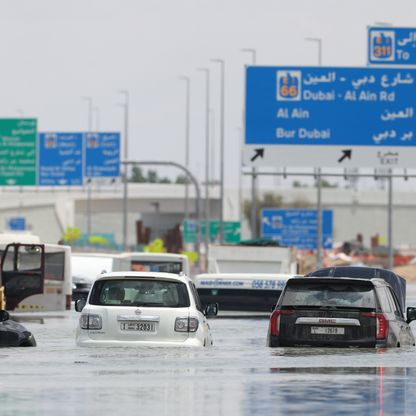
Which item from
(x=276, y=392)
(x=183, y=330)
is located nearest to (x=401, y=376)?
(x=276, y=392)

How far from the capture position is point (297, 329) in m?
22.3

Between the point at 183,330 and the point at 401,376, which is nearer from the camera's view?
the point at 401,376

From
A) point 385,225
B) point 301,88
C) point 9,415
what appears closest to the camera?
A: point 9,415

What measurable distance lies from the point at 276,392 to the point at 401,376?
275 cm

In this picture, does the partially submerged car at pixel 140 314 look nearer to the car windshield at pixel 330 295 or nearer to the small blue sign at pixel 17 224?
the car windshield at pixel 330 295

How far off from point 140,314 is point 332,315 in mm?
2533

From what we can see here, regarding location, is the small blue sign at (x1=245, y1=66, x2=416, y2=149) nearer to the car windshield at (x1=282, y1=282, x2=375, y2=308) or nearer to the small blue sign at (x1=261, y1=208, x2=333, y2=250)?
the car windshield at (x1=282, y1=282, x2=375, y2=308)

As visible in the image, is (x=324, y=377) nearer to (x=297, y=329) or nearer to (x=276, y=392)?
(x=276, y=392)

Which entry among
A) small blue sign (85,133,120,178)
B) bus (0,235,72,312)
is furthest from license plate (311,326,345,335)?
small blue sign (85,133,120,178)

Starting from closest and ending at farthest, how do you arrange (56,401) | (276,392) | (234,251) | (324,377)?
(56,401) < (276,392) < (324,377) < (234,251)

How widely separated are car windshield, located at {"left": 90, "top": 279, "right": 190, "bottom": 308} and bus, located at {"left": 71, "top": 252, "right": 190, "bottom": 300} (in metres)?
22.1

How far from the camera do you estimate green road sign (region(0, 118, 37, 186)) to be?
76188 millimetres

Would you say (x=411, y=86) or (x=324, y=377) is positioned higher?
(x=411, y=86)

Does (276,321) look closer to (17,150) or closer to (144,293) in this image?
(144,293)
